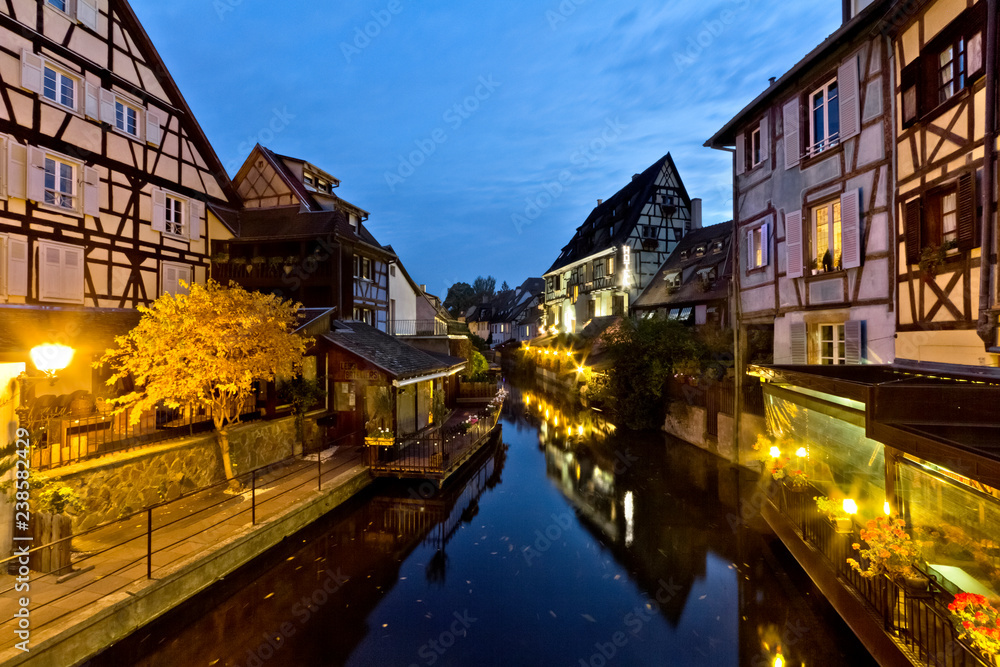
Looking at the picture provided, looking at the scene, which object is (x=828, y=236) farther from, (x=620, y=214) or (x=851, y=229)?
(x=620, y=214)

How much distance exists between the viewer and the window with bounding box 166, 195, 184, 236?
17891mm

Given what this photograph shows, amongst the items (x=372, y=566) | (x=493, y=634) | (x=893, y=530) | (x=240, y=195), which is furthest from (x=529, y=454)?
(x=240, y=195)

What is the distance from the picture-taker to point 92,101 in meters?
14.9

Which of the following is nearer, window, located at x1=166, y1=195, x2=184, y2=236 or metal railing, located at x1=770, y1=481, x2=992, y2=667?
metal railing, located at x1=770, y1=481, x2=992, y2=667

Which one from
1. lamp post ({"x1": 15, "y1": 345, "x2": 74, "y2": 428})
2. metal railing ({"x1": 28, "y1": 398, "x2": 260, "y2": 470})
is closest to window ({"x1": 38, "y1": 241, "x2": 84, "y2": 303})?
metal railing ({"x1": 28, "y1": 398, "x2": 260, "y2": 470})

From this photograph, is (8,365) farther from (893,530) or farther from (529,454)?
(529,454)

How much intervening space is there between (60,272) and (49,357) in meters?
8.16

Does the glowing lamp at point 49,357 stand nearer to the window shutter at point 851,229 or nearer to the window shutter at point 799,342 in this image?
the window shutter at point 851,229

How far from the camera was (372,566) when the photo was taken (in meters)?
9.38

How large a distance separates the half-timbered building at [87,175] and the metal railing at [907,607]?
1384 cm

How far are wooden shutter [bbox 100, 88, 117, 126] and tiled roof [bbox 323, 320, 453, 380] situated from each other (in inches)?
384

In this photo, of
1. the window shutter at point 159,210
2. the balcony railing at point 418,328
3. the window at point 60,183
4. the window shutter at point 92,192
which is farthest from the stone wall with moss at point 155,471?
the balcony railing at point 418,328

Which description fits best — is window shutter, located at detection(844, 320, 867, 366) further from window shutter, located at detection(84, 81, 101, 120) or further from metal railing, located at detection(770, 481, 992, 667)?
window shutter, located at detection(84, 81, 101, 120)

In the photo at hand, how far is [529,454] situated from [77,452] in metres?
13.8
